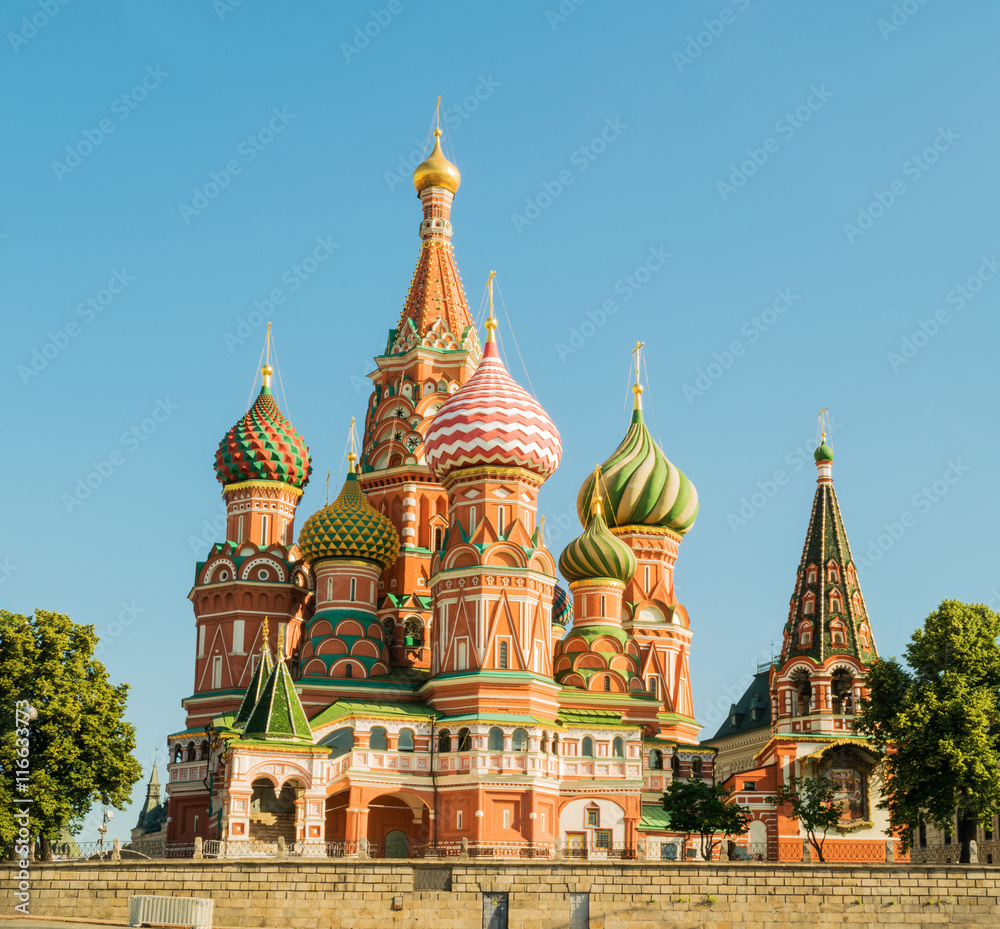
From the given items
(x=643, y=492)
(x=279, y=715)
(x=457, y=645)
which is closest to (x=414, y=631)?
(x=457, y=645)

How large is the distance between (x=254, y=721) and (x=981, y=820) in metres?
20.4

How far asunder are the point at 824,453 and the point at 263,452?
20.5 metres

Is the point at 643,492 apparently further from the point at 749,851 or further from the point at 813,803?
the point at 813,803

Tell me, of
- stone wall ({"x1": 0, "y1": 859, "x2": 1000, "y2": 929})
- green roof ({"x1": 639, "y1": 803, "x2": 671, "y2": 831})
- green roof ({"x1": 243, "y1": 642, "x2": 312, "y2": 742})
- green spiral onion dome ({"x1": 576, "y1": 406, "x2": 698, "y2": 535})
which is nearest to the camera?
stone wall ({"x1": 0, "y1": 859, "x2": 1000, "y2": 929})

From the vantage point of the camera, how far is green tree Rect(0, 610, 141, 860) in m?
39.6

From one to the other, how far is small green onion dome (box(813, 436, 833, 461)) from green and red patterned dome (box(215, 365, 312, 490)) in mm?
18970

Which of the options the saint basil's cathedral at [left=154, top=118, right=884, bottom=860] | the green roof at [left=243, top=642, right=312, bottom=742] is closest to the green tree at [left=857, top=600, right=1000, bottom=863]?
the saint basil's cathedral at [left=154, top=118, right=884, bottom=860]

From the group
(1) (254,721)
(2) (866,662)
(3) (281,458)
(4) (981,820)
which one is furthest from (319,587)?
(4) (981,820)

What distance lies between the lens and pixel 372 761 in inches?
1813

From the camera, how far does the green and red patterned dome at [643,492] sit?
60.8 m

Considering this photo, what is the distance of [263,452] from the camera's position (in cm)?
5600

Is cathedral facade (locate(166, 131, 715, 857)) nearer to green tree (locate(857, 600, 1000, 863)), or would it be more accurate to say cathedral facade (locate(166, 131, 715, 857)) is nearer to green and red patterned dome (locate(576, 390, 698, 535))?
green and red patterned dome (locate(576, 390, 698, 535))

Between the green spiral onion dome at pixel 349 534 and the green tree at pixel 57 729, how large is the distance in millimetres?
11426

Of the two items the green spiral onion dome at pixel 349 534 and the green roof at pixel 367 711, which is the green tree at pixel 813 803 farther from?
the green spiral onion dome at pixel 349 534
